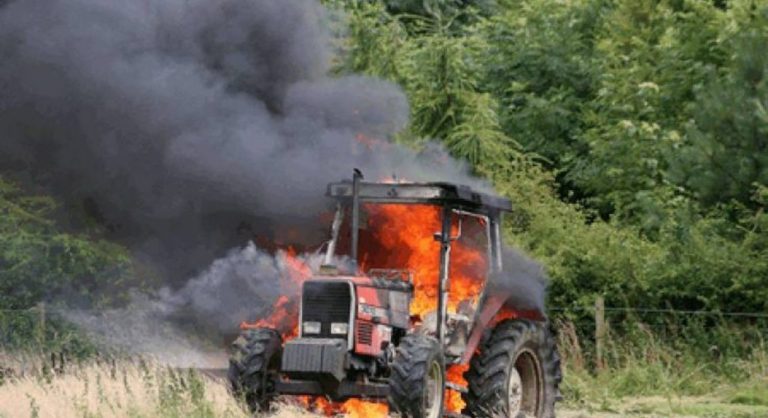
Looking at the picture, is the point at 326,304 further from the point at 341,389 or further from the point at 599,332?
the point at 599,332

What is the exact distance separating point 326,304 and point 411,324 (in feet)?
3.53

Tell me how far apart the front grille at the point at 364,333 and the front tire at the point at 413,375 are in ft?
1.06

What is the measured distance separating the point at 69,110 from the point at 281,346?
423cm

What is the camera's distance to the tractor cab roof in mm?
13961

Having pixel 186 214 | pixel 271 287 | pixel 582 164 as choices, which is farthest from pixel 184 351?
pixel 582 164

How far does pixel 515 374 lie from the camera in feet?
49.2

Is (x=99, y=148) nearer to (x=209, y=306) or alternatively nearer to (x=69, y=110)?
(x=69, y=110)

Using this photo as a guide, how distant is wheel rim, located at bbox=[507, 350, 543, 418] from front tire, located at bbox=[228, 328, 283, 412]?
243cm

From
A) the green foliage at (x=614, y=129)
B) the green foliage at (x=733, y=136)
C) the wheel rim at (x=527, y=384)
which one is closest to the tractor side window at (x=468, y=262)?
the wheel rim at (x=527, y=384)

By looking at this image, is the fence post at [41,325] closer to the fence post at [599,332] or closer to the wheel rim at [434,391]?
the wheel rim at [434,391]

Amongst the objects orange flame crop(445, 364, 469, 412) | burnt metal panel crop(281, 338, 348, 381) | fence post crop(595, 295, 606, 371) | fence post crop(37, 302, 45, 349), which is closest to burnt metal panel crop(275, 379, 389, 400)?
burnt metal panel crop(281, 338, 348, 381)

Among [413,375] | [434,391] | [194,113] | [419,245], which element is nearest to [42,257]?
[194,113]

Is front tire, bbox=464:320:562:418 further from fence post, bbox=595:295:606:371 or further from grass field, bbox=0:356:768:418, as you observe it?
fence post, bbox=595:295:606:371

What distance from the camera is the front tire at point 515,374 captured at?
14.2 metres
